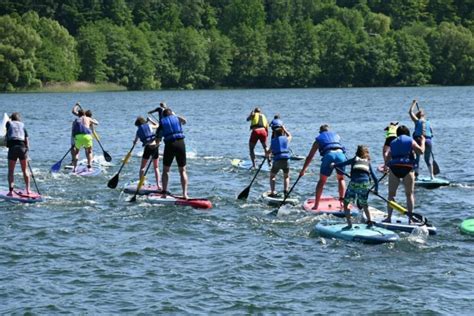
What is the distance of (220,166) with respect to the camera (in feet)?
107

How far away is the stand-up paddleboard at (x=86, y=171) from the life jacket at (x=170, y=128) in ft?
22.7

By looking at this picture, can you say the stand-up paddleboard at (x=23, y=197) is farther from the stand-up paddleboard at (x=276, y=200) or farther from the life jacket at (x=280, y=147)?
→ the life jacket at (x=280, y=147)

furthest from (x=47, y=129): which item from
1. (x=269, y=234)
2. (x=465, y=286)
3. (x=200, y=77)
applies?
(x=200, y=77)

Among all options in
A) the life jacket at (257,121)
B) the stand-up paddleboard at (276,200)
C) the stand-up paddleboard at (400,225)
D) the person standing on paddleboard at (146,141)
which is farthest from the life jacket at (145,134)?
the stand-up paddleboard at (400,225)

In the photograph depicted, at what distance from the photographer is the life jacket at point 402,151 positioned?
63.4 feet

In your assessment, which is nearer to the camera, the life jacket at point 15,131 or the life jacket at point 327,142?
the life jacket at point 327,142

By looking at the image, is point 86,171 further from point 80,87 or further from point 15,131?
point 80,87

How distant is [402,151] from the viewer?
19.4m

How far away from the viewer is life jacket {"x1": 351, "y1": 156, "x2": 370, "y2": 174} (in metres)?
18.6

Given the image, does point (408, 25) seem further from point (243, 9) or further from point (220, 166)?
point (220, 166)

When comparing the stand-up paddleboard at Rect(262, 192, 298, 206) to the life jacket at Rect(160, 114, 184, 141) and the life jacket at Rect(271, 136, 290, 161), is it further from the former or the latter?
the life jacket at Rect(160, 114, 184, 141)

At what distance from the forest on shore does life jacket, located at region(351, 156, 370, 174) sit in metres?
83.2

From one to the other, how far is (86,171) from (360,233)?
40.6ft

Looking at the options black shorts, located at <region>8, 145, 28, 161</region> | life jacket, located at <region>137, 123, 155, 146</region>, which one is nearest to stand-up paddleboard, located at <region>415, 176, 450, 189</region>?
life jacket, located at <region>137, 123, 155, 146</region>
